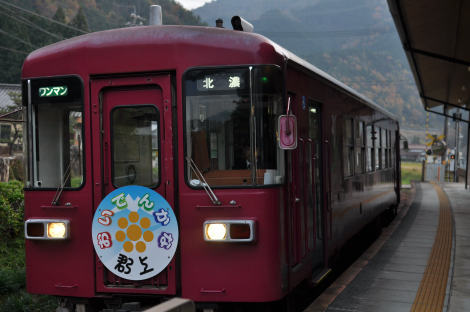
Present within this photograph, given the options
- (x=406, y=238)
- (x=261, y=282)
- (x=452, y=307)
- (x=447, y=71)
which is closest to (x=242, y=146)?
(x=261, y=282)

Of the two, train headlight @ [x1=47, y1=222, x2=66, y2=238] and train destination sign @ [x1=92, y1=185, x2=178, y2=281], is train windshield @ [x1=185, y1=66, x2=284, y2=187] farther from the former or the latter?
train headlight @ [x1=47, y1=222, x2=66, y2=238]

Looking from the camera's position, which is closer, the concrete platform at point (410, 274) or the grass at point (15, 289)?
the concrete platform at point (410, 274)

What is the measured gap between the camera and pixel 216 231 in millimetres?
4730

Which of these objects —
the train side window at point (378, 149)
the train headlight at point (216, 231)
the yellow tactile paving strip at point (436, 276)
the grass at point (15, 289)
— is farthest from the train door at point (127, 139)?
the train side window at point (378, 149)

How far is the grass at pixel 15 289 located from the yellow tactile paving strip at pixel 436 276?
4.35 m

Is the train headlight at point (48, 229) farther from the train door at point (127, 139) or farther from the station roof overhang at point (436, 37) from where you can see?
the station roof overhang at point (436, 37)

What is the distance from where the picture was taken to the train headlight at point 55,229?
504 cm

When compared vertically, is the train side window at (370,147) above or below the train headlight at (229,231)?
above

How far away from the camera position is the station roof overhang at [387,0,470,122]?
9492 mm

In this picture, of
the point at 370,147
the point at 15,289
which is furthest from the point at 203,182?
the point at 370,147

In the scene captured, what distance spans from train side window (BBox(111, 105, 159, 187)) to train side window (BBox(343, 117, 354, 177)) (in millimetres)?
3831

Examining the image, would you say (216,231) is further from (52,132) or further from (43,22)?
(43,22)

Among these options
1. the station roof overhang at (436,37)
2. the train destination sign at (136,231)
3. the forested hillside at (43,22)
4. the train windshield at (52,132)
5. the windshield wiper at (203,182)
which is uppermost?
the forested hillside at (43,22)

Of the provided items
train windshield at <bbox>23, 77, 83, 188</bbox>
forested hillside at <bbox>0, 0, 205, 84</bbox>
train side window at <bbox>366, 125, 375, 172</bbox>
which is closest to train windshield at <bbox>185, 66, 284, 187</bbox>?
train windshield at <bbox>23, 77, 83, 188</bbox>
